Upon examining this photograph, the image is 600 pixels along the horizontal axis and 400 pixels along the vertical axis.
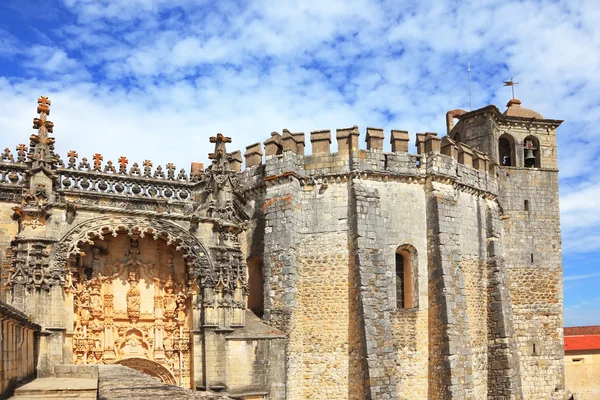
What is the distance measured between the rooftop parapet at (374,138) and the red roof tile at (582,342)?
16215 millimetres

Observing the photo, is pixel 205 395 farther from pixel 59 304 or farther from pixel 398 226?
pixel 398 226

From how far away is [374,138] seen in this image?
1953 cm

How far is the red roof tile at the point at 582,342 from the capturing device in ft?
95.1

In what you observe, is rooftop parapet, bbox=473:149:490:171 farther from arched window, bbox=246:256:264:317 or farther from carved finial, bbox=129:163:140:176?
carved finial, bbox=129:163:140:176

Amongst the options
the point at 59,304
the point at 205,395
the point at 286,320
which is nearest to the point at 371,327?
the point at 286,320

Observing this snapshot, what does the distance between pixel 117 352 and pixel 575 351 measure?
2211cm

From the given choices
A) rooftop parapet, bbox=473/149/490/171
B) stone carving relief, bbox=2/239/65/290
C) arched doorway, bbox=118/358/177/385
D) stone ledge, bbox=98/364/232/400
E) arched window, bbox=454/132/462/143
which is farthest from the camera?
arched window, bbox=454/132/462/143

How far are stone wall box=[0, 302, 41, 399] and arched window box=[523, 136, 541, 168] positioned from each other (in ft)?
66.3

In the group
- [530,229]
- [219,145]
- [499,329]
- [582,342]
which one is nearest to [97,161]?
[219,145]

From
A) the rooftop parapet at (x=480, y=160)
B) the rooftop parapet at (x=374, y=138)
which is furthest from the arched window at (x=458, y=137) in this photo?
the rooftop parapet at (x=374, y=138)

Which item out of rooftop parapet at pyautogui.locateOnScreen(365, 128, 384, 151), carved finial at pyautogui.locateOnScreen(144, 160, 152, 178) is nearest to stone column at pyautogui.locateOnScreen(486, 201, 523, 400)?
rooftop parapet at pyautogui.locateOnScreen(365, 128, 384, 151)

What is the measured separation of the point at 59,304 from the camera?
46.6ft

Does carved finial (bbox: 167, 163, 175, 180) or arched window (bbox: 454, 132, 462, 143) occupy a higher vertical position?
arched window (bbox: 454, 132, 462, 143)

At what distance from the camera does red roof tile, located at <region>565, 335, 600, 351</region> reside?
29.0 m
